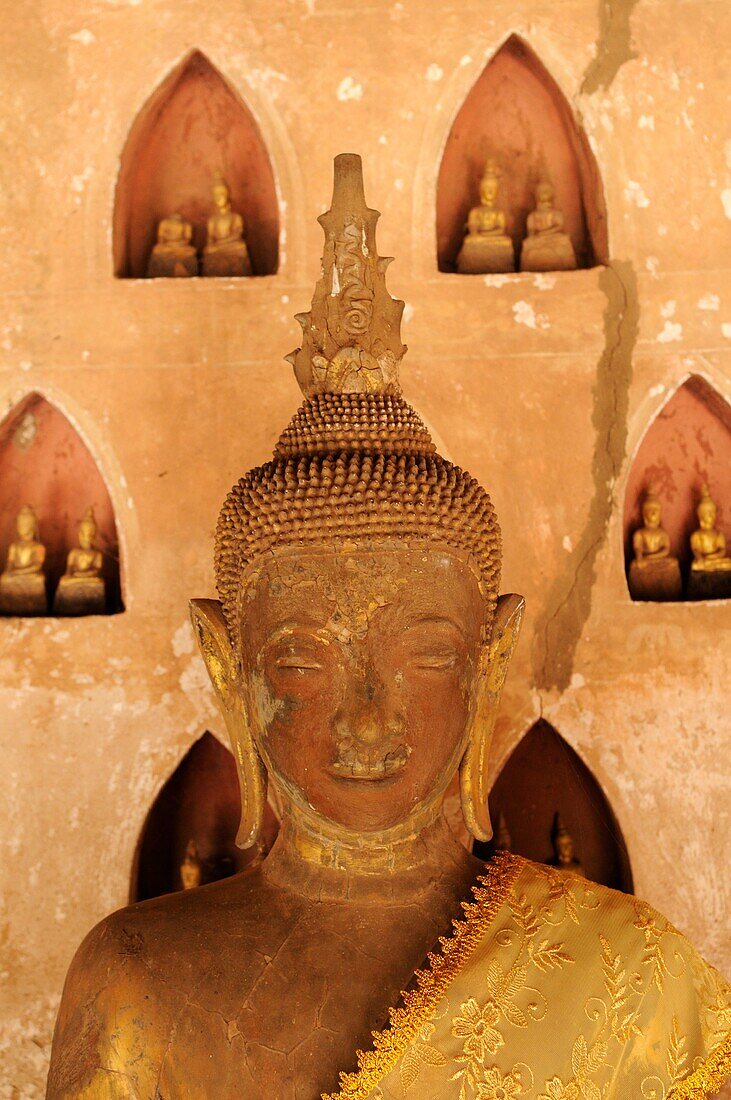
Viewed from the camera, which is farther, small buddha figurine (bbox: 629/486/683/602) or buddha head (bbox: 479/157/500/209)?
buddha head (bbox: 479/157/500/209)

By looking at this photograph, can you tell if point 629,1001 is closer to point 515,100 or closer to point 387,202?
point 387,202

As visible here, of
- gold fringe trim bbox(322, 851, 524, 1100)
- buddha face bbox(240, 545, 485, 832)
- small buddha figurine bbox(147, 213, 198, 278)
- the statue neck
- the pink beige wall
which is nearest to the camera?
gold fringe trim bbox(322, 851, 524, 1100)

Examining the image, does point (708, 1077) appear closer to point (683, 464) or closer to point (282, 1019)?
point (282, 1019)

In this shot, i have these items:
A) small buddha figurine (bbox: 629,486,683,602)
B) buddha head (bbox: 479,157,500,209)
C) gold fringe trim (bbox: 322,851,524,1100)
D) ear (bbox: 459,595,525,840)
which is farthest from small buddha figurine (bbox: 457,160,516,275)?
gold fringe trim (bbox: 322,851,524,1100)

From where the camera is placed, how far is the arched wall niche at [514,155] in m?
3.54

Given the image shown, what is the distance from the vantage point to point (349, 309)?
2576mm

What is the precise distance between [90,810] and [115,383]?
1.13 metres

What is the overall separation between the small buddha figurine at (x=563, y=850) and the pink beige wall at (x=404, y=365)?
0.17 m

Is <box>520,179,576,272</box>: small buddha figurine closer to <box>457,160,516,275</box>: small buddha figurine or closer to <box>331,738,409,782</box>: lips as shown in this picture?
<box>457,160,516,275</box>: small buddha figurine

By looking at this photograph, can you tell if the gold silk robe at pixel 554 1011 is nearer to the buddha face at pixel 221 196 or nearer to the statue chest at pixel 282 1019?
the statue chest at pixel 282 1019

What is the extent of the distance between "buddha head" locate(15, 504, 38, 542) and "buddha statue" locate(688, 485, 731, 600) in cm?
178

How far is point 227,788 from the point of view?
349 centimetres


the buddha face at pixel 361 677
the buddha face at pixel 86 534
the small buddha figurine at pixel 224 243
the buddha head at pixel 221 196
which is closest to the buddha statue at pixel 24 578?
the buddha face at pixel 86 534

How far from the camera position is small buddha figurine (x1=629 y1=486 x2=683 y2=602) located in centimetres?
339
